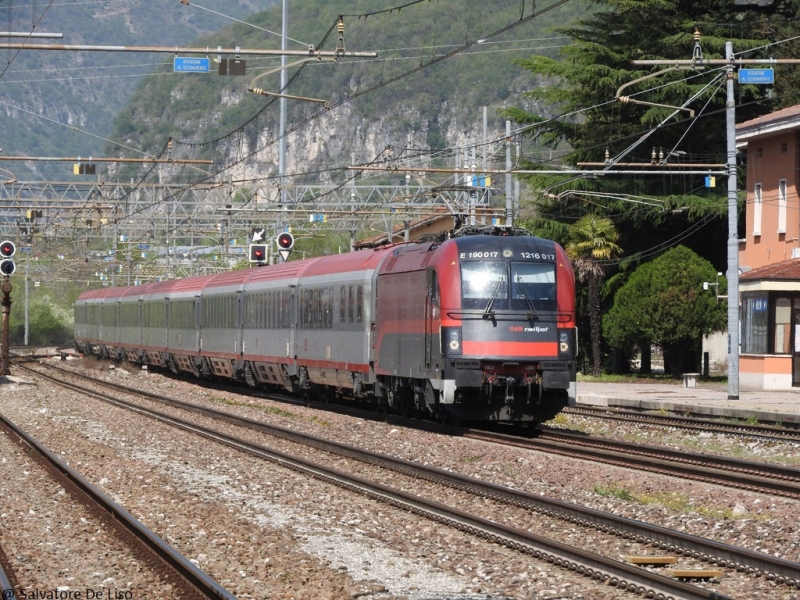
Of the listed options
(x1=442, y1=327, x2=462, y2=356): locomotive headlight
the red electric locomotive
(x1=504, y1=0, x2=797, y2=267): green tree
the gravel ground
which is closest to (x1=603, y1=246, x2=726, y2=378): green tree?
(x1=504, y1=0, x2=797, y2=267): green tree

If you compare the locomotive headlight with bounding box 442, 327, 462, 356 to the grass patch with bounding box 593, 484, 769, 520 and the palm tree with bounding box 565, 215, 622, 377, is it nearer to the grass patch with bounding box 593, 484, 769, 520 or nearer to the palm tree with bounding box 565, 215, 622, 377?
the grass patch with bounding box 593, 484, 769, 520

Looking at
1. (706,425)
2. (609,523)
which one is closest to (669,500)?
(609,523)

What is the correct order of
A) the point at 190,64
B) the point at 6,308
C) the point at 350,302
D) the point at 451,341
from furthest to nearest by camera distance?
the point at 6,308
the point at 350,302
the point at 451,341
the point at 190,64

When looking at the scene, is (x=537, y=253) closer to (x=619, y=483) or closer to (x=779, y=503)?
(x=619, y=483)

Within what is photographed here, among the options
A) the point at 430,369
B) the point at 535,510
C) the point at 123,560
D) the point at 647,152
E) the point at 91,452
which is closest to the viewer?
the point at 123,560

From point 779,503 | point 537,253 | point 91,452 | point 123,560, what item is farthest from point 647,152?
point 123,560

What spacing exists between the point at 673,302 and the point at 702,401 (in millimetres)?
16815

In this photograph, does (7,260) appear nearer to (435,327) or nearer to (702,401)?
(702,401)

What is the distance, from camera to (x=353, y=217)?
180ft

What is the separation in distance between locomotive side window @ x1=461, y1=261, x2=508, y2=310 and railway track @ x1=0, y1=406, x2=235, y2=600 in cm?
701

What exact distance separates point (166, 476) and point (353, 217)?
1494 inches

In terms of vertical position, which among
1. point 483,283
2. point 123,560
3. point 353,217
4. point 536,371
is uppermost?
point 353,217

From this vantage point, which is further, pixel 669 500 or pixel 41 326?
pixel 41 326

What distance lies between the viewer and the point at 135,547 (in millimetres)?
11641
